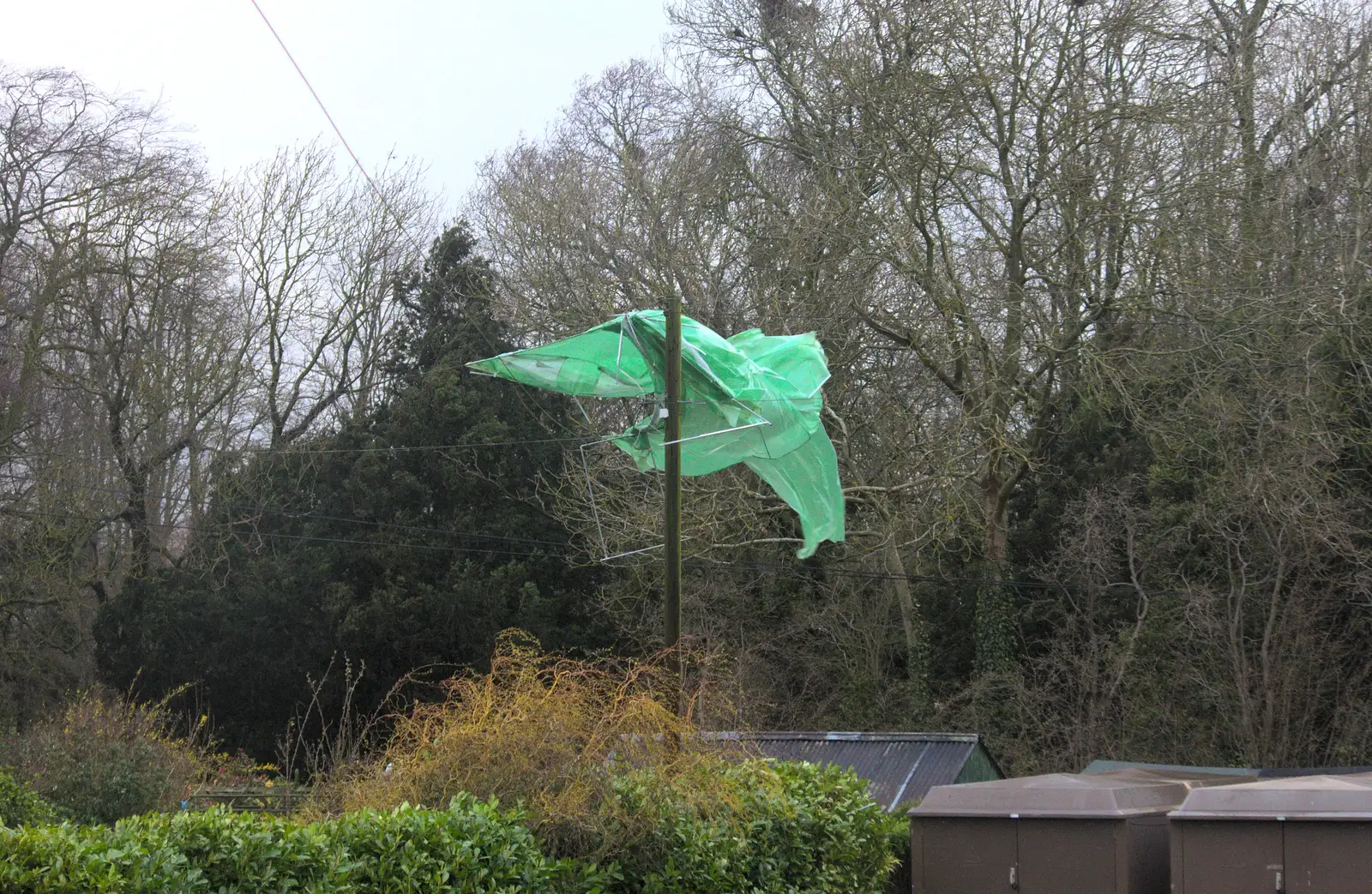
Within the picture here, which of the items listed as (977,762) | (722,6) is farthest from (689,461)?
(722,6)

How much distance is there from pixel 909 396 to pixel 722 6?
8621mm

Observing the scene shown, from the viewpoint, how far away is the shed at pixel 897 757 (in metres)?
14.6

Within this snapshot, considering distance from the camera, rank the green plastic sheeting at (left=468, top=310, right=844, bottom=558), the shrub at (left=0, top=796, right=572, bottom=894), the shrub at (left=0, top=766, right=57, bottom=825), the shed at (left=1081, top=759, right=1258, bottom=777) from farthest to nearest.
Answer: the shed at (left=1081, top=759, right=1258, bottom=777) < the shrub at (left=0, top=766, right=57, bottom=825) < the green plastic sheeting at (left=468, top=310, right=844, bottom=558) < the shrub at (left=0, top=796, right=572, bottom=894)

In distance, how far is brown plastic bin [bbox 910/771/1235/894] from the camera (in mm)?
10758

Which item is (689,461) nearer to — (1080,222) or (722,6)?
→ (1080,222)

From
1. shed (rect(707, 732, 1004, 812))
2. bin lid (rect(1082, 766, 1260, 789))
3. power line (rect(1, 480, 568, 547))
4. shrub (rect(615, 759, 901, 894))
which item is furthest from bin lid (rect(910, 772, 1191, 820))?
power line (rect(1, 480, 568, 547))

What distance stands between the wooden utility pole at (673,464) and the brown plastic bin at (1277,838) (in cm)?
460

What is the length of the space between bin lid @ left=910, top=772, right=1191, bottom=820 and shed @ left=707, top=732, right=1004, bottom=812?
9.12 ft

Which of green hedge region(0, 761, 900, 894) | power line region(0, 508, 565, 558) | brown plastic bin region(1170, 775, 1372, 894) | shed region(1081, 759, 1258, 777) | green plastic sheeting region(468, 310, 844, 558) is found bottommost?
shed region(1081, 759, 1258, 777)

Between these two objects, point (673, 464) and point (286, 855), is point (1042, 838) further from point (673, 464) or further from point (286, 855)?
point (286, 855)

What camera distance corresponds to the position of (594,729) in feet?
24.5

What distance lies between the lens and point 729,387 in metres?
9.42

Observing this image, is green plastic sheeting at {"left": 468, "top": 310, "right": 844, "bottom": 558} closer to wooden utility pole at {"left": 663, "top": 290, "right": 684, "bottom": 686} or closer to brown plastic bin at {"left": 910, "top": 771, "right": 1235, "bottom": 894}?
wooden utility pole at {"left": 663, "top": 290, "right": 684, "bottom": 686}

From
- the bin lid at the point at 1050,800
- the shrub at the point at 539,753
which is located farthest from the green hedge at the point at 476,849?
the bin lid at the point at 1050,800
